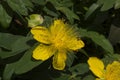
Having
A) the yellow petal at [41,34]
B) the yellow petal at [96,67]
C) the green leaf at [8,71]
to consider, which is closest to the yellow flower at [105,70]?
the yellow petal at [96,67]

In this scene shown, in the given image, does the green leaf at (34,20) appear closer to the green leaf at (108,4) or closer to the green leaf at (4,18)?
the green leaf at (4,18)

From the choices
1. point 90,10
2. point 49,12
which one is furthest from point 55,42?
point 90,10

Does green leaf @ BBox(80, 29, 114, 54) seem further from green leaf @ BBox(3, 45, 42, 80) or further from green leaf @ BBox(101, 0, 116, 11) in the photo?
green leaf @ BBox(3, 45, 42, 80)

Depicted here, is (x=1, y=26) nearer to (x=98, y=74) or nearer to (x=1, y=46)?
(x=1, y=46)

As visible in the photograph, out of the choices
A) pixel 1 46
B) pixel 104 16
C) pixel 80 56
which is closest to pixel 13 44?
pixel 1 46

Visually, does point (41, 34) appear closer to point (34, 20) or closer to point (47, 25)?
point (47, 25)

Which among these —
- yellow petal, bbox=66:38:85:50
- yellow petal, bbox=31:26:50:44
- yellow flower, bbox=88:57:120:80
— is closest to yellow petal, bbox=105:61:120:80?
yellow flower, bbox=88:57:120:80

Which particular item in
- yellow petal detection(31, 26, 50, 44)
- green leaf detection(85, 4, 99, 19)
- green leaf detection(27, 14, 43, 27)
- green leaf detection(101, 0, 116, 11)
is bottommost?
green leaf detection(85, 4, 99, 19)
